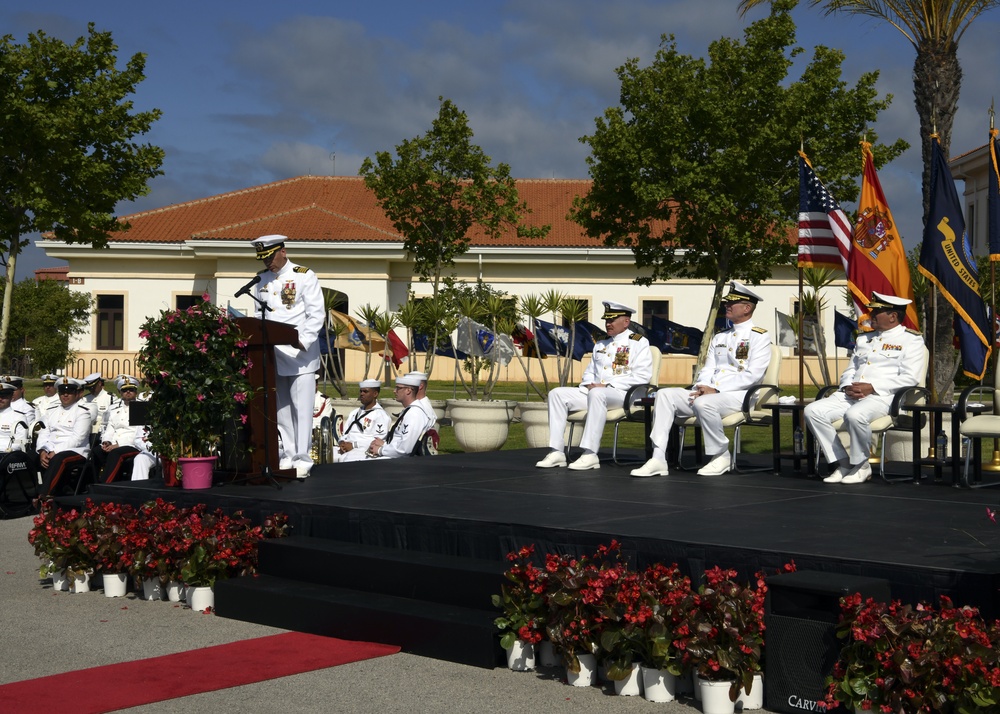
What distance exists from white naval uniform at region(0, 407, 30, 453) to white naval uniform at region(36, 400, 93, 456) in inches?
12.5

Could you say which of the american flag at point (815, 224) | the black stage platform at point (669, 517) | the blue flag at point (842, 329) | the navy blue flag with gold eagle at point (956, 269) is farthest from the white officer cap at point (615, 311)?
the blue flag at point (842, 329)

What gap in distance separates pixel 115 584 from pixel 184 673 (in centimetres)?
228

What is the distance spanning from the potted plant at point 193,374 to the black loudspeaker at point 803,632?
4357 millimetres

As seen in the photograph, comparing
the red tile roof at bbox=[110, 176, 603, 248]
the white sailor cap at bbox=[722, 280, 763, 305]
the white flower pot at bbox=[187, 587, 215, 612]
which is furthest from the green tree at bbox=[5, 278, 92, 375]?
the white flower pot at bbox=[187, 587, 215, 612]

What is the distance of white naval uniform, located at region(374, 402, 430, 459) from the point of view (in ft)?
35.2

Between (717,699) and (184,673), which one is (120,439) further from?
(717,699)

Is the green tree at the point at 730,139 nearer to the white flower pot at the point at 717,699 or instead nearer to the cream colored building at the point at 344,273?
the cream colored building at the point at 344,273

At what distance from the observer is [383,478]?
8664 millimetres

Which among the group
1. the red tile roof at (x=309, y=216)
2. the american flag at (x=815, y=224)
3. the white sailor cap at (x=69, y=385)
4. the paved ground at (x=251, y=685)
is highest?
the red tile roof at (x=309, y=216)

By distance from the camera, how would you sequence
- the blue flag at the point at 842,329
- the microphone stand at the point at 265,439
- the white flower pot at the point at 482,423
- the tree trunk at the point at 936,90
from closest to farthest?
the microphone stand at the point at 265,439
the tree trunk at the point at 936,90
the white flower pot at the point at 482,423
the blue flag at the point at 842,329

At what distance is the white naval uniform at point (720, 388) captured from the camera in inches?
348

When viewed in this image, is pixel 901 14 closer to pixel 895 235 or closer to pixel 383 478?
pixel 895 235

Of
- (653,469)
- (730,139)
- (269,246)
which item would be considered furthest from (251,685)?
(730,139)

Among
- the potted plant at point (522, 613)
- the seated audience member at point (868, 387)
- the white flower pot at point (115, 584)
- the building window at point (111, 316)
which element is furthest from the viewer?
the building window at point (111, 316)
